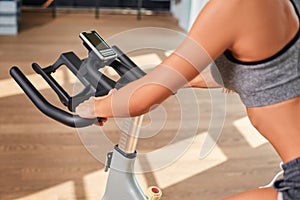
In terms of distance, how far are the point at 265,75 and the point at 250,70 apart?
4 centimetres

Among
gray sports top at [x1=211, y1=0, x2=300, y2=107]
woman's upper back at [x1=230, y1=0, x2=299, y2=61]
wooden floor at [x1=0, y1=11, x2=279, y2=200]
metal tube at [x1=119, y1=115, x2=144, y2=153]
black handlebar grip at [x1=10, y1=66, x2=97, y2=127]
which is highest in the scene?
woman's upper back at [x1=230, y1=0, x2=299, y2=61]

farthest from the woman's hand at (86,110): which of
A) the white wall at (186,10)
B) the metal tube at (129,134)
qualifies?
the white wall at (186,10)

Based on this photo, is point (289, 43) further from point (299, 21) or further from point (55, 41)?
point (55, 41)

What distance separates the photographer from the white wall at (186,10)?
15.3ft

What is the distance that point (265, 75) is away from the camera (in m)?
1.20

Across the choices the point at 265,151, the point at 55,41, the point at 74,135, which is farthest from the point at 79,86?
the point at 55,41

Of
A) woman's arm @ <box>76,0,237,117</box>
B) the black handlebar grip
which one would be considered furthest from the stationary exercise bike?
woman's arm @ <box>76,0,237,117</box>

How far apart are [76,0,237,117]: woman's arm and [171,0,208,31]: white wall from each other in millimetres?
3350

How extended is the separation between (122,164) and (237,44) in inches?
25.0

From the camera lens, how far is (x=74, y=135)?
10.00 feet

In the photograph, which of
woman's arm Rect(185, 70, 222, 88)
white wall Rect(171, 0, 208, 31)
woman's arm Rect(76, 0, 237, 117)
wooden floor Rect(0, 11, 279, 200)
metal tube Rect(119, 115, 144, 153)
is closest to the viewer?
woman's arm Rect(76, 0, 237, 117)

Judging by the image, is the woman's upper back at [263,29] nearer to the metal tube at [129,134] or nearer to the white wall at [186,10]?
the metal tube at [129,134]

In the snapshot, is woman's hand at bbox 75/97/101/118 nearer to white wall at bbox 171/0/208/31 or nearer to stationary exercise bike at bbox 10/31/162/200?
stationary exercise bike at bbox 10/31/162/200

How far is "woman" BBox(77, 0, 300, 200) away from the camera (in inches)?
44.7
